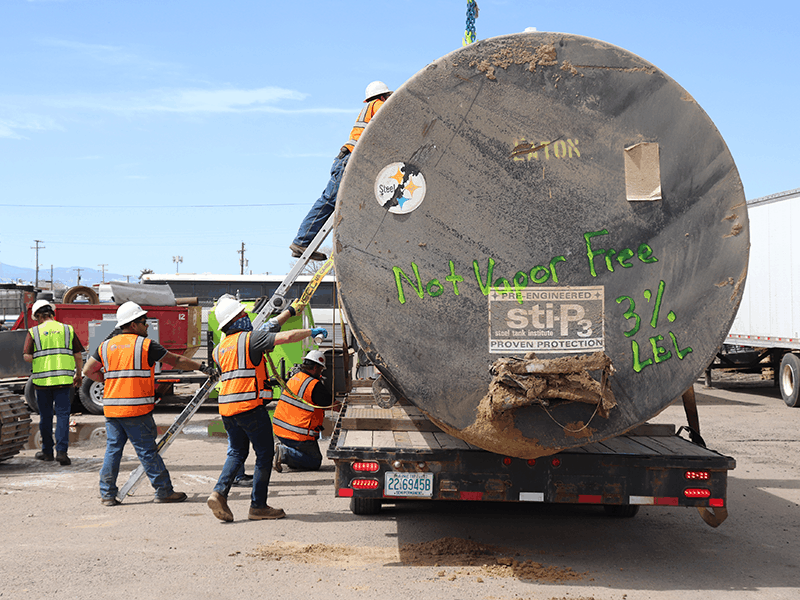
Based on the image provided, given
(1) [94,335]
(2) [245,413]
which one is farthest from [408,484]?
(1) [94,335]

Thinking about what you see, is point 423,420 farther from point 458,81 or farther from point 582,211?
point 458,81

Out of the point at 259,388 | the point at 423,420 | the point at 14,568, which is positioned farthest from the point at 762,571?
the point at 14,568

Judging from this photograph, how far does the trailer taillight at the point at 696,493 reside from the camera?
4.67 meters

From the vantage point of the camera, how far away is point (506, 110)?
167 inches

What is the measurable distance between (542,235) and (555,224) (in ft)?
0.32

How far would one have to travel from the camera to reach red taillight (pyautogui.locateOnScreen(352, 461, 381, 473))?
4719mm

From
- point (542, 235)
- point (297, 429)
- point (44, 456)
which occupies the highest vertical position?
point (542, 235)

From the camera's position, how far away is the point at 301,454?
8078 millimetres

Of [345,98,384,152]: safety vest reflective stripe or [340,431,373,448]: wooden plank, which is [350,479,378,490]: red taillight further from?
[345,98,384,152]: safety vest reflective stripe

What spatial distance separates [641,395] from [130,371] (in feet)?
14.8

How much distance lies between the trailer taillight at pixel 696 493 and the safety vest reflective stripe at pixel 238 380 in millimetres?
3263

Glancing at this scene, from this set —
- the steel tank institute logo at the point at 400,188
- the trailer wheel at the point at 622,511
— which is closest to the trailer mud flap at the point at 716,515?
the trailer wheel at the point at 622,511

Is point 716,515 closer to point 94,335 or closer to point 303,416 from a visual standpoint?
point 303,416

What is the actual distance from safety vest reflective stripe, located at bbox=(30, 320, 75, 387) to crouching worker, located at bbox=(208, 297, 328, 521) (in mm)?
3466
